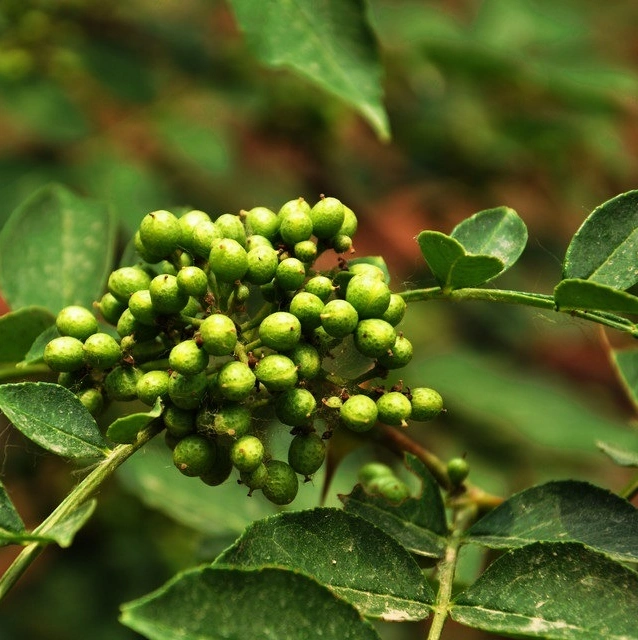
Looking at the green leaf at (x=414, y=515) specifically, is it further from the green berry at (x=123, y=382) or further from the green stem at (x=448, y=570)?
the green berry at (x=123, y=382)

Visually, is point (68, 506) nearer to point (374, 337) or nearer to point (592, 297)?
point (374, 337)

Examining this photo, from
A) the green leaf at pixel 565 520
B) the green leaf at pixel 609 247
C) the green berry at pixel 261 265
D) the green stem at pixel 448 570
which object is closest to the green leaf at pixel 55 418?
the green berry at pixel 261 265

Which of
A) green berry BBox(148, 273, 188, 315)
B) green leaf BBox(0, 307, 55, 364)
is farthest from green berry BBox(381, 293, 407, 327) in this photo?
green leaf BBox(0, 307, 55, 364)

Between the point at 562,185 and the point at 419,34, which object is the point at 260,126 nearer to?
the point at 419,34

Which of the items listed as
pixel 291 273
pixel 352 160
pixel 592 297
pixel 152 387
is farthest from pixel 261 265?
pixel 352 160

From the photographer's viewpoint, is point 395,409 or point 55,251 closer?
point 395,409

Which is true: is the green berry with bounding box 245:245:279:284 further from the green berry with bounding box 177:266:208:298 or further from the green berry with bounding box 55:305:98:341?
the green berry with bounding box 55:305:98:341
